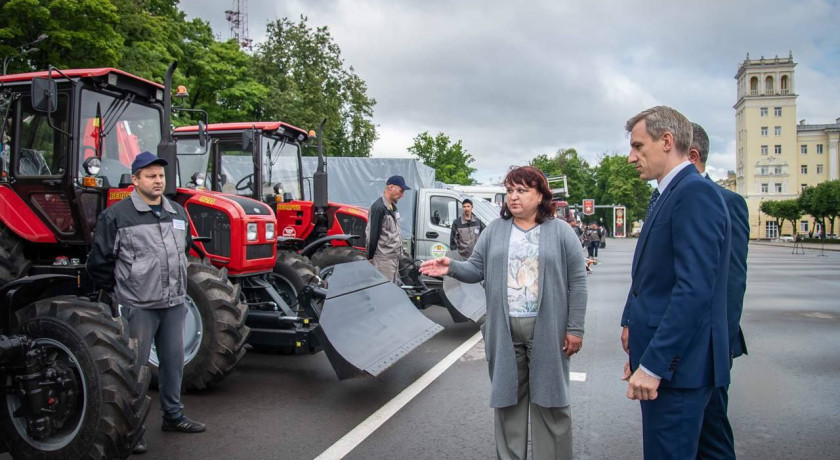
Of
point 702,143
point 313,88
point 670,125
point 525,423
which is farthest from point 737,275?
point 313,88

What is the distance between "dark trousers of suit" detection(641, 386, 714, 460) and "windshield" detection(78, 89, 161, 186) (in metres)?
5.40

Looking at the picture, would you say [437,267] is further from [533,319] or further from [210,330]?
[210,330]

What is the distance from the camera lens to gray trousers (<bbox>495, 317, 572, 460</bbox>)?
138 inches

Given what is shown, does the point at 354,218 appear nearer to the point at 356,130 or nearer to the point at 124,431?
the point at 124,431

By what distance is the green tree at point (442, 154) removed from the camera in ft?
202

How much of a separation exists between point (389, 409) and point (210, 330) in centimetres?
177

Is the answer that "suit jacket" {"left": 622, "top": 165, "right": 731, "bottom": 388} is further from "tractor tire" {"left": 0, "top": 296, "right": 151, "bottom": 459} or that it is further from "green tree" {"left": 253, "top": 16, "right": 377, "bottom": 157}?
"green tree" {"left": 253, "top": 16, "right": 377, "bottom": 157}

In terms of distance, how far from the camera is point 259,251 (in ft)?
22.4

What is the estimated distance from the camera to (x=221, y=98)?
32375mm

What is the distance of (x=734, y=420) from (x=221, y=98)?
31.2m

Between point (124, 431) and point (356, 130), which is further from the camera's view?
point (356, 130)

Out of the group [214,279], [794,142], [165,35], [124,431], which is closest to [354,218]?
[214,279]

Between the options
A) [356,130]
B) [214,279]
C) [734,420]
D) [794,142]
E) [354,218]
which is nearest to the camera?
[734,420]

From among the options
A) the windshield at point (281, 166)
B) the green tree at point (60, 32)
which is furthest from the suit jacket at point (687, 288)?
the green tree at point (60, 32)
